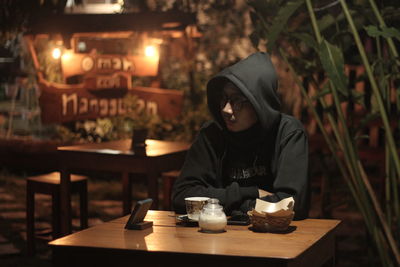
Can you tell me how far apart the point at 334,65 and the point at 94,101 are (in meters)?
6.00

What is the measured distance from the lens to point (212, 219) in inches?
114

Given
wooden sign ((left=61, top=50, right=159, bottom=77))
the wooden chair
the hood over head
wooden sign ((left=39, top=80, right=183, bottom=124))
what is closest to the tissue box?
the hood over head

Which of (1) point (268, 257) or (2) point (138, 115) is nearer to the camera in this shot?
(1) point (268, 257)

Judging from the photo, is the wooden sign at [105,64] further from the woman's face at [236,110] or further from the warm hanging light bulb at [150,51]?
the woman's face at [236,110]

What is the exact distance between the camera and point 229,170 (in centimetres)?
357

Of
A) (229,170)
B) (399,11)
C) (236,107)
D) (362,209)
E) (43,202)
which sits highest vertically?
(399,11)

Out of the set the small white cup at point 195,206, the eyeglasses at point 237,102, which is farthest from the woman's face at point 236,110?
the small white cup at point 195,206

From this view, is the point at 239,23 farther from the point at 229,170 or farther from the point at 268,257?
the point at 268,257

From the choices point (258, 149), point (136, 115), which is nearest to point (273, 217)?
point (258, 149)

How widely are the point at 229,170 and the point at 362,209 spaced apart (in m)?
0.98

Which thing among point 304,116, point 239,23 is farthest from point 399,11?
point 239,23

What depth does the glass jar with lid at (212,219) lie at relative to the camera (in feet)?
9.52

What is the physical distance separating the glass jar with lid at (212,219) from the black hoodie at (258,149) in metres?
0.36

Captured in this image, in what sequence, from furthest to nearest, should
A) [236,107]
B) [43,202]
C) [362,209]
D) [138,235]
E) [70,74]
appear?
[70,74]
[43,202]
[362,209]
[236,107]
[138,235]
